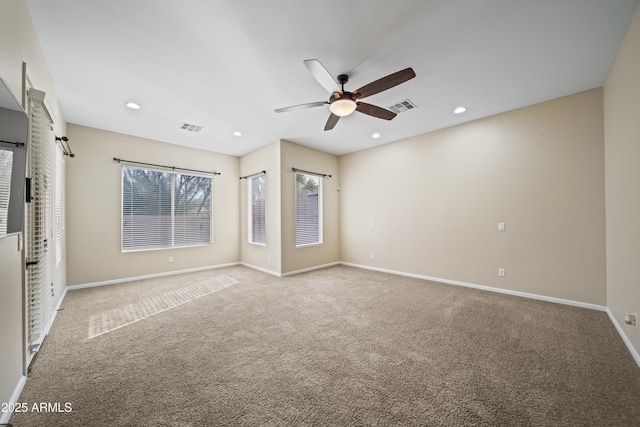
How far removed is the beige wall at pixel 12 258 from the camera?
1477 millimetres

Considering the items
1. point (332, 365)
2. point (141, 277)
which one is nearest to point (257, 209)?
point (141, 277)

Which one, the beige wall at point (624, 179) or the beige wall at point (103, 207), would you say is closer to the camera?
the beige wall at point (624, 179)

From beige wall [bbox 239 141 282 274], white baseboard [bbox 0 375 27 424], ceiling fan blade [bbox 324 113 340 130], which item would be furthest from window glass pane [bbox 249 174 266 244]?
white baseboard [bbox 0 375 27 424]

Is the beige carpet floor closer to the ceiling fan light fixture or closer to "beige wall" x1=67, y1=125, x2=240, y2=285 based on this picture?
"beige wall" x1=67, y1=125, x2=240, y2=285

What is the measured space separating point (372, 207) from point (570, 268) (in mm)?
3262

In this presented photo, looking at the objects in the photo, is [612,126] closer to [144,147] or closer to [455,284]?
[455,284]

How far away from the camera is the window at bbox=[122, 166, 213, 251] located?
4637mm

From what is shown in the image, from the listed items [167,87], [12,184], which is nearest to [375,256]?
[167,87]

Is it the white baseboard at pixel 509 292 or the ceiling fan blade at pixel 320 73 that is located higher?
the ceiling fan blade at pixel 320 73

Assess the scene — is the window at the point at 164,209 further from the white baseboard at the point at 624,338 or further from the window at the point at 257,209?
the white baseboard at the point at 624,338

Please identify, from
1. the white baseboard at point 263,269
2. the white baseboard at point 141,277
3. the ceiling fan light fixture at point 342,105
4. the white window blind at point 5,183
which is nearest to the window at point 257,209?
the white baseboard at point 263,269

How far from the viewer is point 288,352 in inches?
86.7

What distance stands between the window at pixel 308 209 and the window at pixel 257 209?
0.82 meters

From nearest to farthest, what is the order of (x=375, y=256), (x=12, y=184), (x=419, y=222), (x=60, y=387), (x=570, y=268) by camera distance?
(x=12, y=184) < (x=60, y=387) < (x=570, y=268) < (x=419, y=222) < (x=375, y=256)
